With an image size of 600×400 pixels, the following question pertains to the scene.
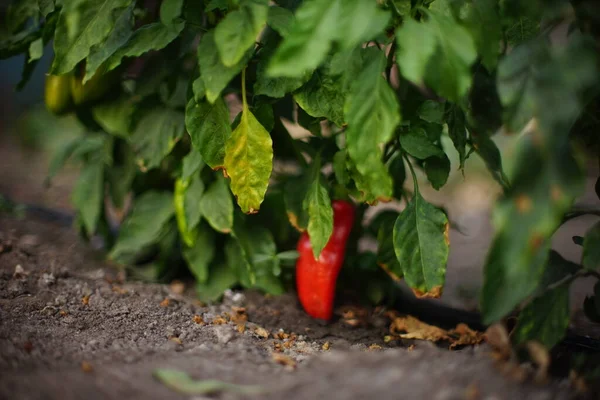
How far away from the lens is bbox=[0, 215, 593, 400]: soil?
1.02m

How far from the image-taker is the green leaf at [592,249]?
1.17 metres

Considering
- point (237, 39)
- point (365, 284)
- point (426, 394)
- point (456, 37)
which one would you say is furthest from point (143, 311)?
point (456, 37)

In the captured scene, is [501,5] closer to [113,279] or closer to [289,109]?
[289,109]

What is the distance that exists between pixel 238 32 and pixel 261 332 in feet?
2.73

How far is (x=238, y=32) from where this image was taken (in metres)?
1.23

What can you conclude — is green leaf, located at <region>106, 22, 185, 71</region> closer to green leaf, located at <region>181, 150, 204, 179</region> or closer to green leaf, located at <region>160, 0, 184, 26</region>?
green leaf, located at <region>160, 0, 184, 26</region>

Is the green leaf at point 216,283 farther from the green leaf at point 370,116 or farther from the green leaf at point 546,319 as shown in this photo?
the green leaf at point 546,319

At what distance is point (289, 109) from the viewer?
75.4 inches

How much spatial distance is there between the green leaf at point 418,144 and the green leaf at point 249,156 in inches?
13.4

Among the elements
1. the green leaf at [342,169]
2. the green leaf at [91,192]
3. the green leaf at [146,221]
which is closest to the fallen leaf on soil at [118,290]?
the green leaf at [146,221]

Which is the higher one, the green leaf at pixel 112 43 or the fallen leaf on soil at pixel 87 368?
the green leaf at pixel 112 43

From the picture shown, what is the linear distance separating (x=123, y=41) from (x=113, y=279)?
2.87 feet

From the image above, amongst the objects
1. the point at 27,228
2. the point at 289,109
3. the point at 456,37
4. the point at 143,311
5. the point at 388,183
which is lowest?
the point at 27,228

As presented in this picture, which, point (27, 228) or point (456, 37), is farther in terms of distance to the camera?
point (27, 228)
